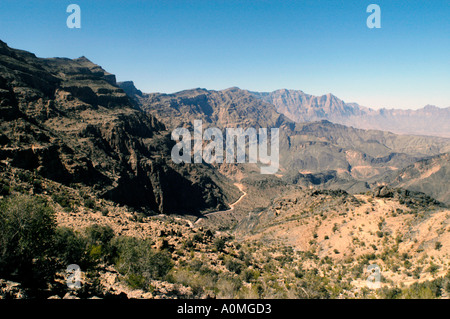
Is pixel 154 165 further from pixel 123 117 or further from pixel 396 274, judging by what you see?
pixel 396 274

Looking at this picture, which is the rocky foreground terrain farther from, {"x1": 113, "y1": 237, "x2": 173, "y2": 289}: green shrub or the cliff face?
the cliff face

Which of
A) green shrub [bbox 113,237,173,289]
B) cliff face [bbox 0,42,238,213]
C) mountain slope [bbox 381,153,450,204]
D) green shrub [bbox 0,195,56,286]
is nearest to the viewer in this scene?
green shrub [bbox 0,195,56,286]

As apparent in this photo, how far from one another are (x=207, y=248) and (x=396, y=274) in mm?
18071

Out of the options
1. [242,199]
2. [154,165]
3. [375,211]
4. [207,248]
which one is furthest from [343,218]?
[242,199]

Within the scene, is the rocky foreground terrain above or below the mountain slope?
above

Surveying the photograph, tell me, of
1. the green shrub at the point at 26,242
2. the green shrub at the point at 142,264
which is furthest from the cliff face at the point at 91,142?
the green shrub at the point at 142,264

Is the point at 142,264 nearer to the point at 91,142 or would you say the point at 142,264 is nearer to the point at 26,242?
the point at 26,242

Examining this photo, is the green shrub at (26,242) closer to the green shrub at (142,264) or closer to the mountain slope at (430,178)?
the green shrub at (142,264)

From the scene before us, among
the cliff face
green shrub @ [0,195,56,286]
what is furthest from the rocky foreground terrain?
the cliff face

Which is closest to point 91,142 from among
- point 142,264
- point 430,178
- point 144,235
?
point 144,235

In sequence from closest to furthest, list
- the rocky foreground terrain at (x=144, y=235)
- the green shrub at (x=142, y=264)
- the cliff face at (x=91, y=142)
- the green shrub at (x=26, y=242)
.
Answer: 1. the green shrub at (x=26, y=242)
2. the rocky foreground terrain at (x=144, y=235)
3. the green shrub at (x=142, y=264)
4. the cliff face at (x=91, y=142)

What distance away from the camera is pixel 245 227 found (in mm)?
66062

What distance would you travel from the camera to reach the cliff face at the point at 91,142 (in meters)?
44.3

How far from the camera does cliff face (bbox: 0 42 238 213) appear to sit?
44.3 m
